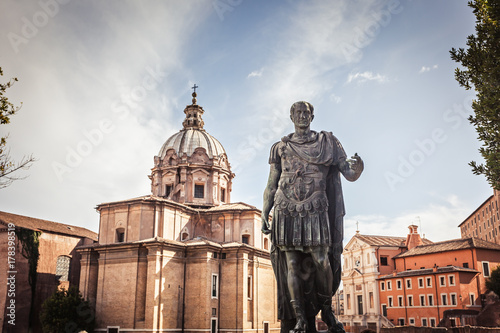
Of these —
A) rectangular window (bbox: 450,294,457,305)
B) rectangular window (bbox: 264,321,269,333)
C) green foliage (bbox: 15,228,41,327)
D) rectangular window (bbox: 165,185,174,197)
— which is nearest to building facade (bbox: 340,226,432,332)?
rectangular window (bbox: 450,294,457,305)

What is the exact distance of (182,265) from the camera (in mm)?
40000

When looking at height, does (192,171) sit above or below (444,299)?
above

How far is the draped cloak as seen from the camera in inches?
282

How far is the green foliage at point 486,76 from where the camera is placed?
11.3 meters

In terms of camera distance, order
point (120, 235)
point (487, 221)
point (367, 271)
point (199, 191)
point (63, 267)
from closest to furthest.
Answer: point (120, 235) < point (63, 267) < point (199, 191) < point (367, 271) < point (487, 221)

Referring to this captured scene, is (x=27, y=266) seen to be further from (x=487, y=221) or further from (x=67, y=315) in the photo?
(x=487, y=221)

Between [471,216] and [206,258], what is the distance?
166ft

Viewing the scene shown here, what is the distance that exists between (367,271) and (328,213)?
57895mm

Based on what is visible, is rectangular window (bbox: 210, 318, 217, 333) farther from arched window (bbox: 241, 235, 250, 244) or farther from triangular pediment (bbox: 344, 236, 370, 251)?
triangular pediment (bbox: 344, 236, 370, 251)

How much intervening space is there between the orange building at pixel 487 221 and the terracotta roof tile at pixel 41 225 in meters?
51.4

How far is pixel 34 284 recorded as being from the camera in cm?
4481

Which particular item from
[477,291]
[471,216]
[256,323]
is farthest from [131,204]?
[471,216]

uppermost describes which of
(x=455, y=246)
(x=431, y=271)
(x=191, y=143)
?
(x=191, y=143)

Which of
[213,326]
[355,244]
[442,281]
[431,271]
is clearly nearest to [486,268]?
[442,281]
